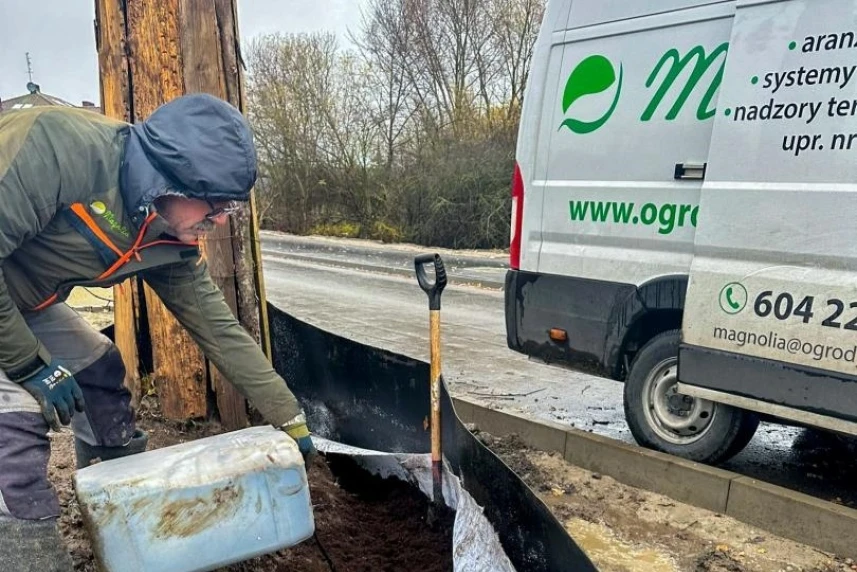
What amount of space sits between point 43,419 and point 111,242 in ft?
1.75

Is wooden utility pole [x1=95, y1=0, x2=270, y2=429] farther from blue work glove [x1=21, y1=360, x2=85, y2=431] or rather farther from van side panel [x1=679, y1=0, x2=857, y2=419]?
van side panel [x1=679, y1=0, x2=857, y2=419]

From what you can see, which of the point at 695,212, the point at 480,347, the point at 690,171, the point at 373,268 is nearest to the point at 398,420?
the point at 695,212

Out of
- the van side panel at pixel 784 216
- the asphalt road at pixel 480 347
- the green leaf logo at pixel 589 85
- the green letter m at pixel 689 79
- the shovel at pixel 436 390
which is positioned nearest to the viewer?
the shovel at pixel 436 390

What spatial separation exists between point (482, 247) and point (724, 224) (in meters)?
14.3

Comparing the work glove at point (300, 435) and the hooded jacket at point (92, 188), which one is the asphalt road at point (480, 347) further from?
the hooded jacket at point (92, 188)

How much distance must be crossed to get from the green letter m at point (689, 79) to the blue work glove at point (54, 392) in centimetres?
284

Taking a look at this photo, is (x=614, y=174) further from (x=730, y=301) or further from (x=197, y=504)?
(x=197, y=504)

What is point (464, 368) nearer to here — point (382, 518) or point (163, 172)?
point (382, 518)

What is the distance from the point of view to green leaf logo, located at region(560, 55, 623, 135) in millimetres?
3643

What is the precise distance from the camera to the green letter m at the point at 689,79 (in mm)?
3234

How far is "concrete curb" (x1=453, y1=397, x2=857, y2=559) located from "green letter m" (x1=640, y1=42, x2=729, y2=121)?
5.54 feet

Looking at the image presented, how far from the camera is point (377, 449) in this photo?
3.42m

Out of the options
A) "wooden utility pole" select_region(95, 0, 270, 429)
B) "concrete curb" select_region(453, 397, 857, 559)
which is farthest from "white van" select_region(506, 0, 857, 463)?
"wooden utility pole" select_region(95, 0, 270, 429)

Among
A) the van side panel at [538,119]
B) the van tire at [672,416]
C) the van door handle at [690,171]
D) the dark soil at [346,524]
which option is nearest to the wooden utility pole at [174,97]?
the dark soil at [346,524]
